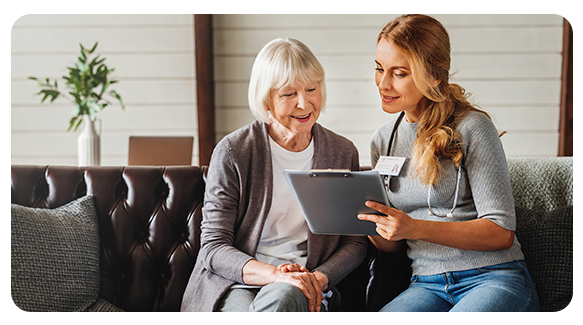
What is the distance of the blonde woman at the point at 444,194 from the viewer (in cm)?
119

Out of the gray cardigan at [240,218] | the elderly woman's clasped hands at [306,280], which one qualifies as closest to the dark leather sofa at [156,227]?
the gray cardigan at [240,218]

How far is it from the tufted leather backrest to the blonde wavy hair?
815 mm

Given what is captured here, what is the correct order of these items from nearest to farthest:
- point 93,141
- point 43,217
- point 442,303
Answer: point 442,303, point 43,217, point 93,141

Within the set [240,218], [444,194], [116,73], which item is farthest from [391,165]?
[116,73]

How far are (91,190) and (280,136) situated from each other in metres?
0.75

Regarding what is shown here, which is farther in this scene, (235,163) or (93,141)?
(93,141)

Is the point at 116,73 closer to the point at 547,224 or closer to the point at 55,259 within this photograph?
the point at 55,259

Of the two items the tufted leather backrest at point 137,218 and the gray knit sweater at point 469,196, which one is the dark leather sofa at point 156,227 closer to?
the tufted leather backrest at point 137,218

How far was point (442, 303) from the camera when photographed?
1255mm

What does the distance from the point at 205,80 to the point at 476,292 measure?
6.22ft

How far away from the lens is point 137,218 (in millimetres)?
1525
